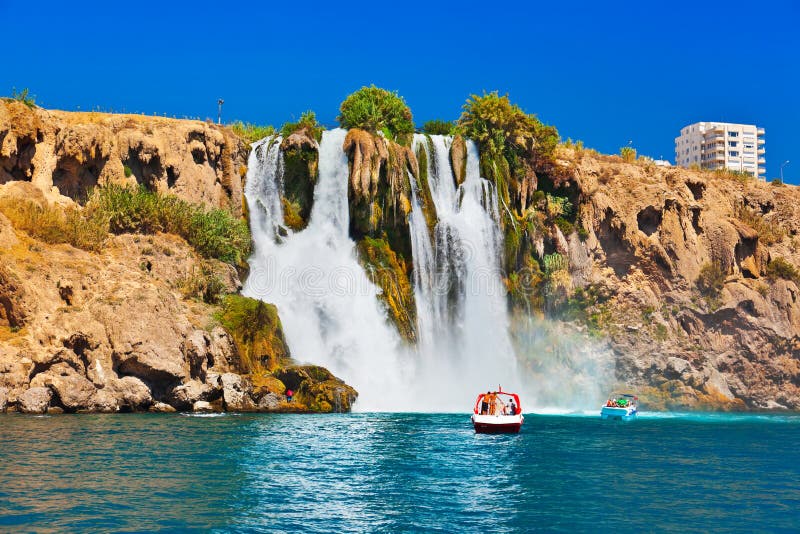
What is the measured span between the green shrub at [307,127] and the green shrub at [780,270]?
142ft

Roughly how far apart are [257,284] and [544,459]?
29579 millimetres

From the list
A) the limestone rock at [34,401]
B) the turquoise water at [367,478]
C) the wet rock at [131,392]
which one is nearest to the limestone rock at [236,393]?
the turquoise water at [367,478]

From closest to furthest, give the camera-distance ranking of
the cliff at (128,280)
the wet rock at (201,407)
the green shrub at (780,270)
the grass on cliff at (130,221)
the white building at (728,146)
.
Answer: the cliff at (128,280), the wet rock at (201,407), the grass on cliff at (130,221), the green shrub at (780,270), the white building at (728,146)

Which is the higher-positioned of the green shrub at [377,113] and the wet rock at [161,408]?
the green shrub at [377,113]

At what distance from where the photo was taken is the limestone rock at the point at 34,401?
1462 inches

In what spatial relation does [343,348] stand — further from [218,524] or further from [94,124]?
[218,524]

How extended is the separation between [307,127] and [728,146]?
462 feet

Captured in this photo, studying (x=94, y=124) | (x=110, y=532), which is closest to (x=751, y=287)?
(x=94, y=124)

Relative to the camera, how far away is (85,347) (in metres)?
Answer: 40.3

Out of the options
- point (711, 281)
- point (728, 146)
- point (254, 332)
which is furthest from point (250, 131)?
point (728, 146)

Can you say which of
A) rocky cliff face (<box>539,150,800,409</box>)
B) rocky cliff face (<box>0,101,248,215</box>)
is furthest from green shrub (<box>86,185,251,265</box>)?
rocky cliff face (<box>539,150,800,409</box>)

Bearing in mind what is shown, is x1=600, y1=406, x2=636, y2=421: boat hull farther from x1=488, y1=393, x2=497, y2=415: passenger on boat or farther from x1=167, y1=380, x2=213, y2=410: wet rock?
x1=167, y1=380, x2=213, y2=410: wet rock

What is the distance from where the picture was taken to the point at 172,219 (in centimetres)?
5247

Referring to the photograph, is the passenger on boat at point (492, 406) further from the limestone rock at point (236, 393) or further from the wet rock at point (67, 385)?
the wet rock at point (67, 385)
